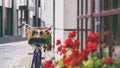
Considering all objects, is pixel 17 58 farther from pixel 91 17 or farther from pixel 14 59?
pixel 91 17

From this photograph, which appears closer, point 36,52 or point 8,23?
point 36,52

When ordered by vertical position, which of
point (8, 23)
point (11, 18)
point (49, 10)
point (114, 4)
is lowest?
point (114, 4)

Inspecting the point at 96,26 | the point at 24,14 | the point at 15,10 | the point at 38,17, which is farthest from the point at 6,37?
the point at 96,26

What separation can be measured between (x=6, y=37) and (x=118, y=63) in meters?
32.4

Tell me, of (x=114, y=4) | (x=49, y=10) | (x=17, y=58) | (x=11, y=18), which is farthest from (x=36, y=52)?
(x=11, y=18)

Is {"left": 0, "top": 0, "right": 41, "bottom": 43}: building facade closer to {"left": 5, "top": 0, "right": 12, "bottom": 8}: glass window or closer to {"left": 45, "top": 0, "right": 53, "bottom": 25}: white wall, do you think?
{"left": 5, "top": 0, "right": 12, "bottom": 8}: glass window

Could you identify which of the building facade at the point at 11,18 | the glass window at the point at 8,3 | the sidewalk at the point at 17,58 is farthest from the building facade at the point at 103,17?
the glass window at the point at 8,3

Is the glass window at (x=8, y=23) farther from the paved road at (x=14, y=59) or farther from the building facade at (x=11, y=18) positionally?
the paved road at (x=14, y=59)

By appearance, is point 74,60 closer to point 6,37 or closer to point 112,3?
point 112,3

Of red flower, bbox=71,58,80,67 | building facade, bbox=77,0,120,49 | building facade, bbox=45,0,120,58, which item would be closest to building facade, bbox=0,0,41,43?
building facade, bbox=45,0,120,58

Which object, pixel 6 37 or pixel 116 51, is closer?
pixel 116 51

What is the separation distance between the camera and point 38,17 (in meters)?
54.2

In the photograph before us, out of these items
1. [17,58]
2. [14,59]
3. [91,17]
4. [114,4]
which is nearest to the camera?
[114,4]

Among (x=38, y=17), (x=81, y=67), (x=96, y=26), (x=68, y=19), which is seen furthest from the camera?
(x=38, y=17)
